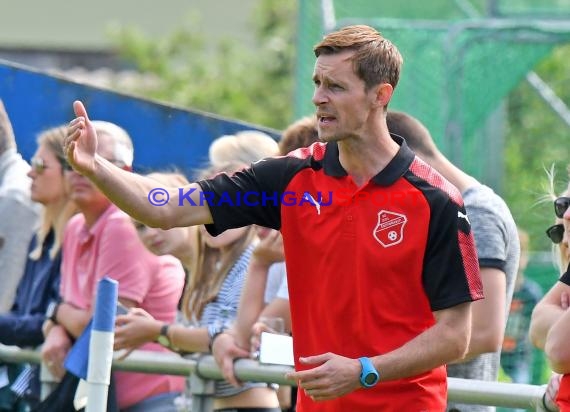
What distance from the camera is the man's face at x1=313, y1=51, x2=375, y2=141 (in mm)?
4441

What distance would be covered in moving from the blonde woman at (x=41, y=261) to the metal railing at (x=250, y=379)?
0.77 meters

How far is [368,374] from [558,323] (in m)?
0.59

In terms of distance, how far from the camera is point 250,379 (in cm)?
572

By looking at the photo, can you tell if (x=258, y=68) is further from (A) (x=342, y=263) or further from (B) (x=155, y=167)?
(A) (x=342, y=263)

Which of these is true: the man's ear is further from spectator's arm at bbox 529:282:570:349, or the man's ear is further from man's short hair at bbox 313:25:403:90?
spectator's arm at bbox 529:282:570:349

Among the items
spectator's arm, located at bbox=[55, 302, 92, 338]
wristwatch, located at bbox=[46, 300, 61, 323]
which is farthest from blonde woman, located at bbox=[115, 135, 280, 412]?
wristwatch, located at bbox=[46, 300, 61, 323]

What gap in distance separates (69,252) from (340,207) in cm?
256

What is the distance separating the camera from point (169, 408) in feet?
20.9

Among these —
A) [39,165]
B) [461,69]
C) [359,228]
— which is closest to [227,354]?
[359,228]

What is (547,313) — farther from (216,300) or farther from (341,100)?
(216,300)

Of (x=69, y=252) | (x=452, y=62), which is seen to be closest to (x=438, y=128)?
(x=452, y=62)

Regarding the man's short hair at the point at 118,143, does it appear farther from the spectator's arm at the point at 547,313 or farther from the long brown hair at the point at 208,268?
the spectator's arm at the point at 547,313

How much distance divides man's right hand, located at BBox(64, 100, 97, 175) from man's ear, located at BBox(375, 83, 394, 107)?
0.89 m

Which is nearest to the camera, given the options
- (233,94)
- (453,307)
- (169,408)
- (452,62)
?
(453,307)
